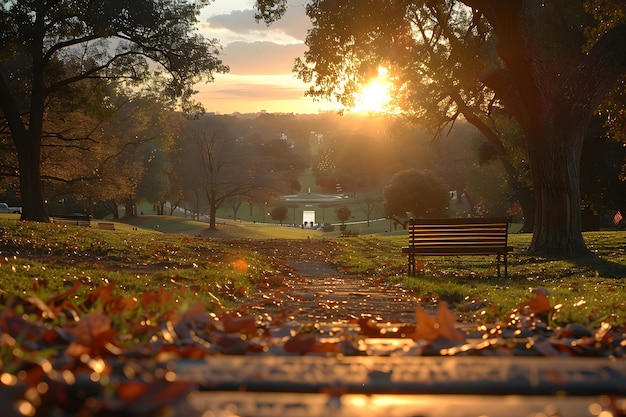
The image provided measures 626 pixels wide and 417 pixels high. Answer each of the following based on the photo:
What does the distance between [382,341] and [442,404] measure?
54.4 inches

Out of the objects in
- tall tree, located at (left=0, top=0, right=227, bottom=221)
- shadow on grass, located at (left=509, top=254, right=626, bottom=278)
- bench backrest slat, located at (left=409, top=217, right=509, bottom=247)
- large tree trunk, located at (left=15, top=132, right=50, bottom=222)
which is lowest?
shadow on grass, located at (left=509, top=254, right=626, bottom=278)

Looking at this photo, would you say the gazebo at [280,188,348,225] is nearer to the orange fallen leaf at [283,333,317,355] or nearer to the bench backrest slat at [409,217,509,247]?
the bench backrest slat at [409,217,509,247]

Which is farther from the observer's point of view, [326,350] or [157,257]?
[157,257]

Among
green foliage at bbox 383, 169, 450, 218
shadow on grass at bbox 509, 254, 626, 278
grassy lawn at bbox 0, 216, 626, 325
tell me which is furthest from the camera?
green foliage at bbox 383, 169, 450, 218

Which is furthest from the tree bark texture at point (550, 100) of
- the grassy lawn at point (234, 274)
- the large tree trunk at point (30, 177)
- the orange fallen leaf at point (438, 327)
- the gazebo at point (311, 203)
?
the gazebo at point (311, 203)

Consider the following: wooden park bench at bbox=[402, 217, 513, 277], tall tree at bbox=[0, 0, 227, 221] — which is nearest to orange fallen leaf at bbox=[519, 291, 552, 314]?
wooden park bench at bbox=[402, 217, 513, 277]

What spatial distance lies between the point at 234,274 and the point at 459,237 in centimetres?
458

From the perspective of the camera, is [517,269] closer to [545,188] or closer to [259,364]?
[545,188]

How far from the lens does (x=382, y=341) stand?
13.7 ft

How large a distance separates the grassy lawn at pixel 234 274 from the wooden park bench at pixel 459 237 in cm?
55

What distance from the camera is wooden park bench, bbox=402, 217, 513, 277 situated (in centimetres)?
1405

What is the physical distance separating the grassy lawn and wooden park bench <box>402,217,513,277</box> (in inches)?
21.5

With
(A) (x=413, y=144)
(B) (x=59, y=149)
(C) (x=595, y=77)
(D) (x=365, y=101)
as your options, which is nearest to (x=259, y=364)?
(C) (x=595, y=77)

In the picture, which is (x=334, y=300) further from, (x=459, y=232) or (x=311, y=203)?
(x=311, y=203)
